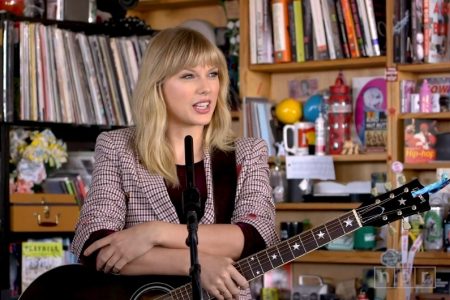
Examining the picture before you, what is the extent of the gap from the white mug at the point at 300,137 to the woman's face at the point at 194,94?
5.47ft

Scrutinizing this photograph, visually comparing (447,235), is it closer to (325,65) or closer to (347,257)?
(347,257)

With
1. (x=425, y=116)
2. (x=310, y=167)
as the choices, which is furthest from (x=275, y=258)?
(x=310, y=167)

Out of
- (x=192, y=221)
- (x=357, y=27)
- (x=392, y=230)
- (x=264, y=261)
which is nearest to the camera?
(x=192, y=221)

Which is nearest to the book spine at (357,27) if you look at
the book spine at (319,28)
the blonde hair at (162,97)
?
the book spine at (319,28)

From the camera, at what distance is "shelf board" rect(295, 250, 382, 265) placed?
12.4ft

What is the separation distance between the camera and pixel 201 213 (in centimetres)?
229

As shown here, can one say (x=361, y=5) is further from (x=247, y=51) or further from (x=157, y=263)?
(x=157, y=263)

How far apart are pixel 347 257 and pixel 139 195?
1.67 metres

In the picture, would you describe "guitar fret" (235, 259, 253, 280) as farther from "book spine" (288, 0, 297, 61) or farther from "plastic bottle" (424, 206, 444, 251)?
"book spine" (288, 0, 297, 61)

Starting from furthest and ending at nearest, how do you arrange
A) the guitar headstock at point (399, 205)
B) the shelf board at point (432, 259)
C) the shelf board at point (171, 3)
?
the shelf board at point (171, 3), the shelf board at point (432, 259), the guitar headstock at point (399, 205)

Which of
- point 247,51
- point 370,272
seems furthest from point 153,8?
point 370,272

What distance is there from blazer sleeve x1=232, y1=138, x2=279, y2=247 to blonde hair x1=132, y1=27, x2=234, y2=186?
0.21 feet

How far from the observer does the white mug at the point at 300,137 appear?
13.1ft

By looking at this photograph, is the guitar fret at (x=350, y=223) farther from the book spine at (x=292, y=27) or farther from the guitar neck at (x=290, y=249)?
the book spine at (x=292, y=27)
